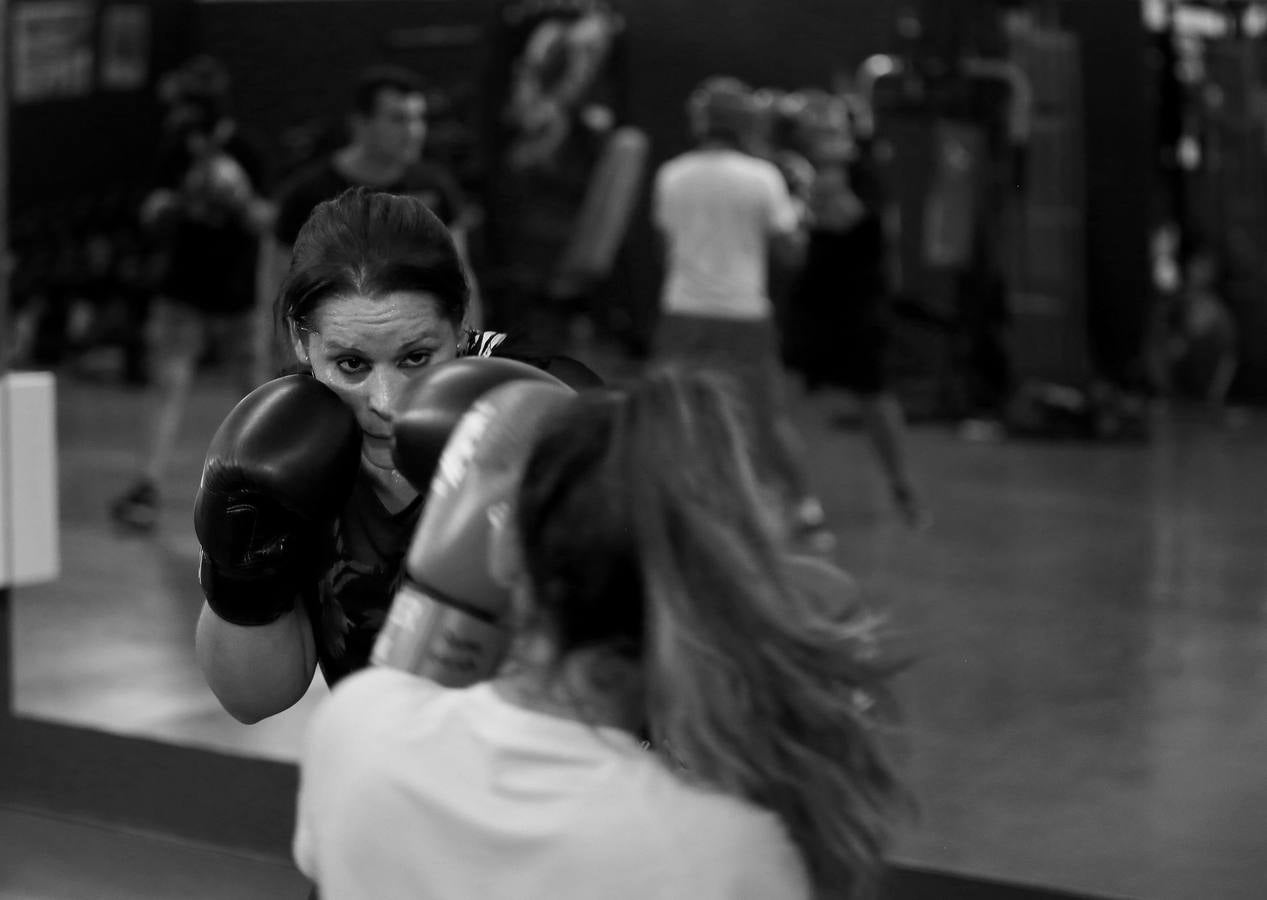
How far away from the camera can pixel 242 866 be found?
3.05 meters

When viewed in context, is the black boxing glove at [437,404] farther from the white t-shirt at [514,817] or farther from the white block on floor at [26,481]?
the white block on floor at [26,481]

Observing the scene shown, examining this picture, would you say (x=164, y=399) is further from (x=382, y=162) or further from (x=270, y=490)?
(x=270, y=490)

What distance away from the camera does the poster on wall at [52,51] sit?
38.1 feet

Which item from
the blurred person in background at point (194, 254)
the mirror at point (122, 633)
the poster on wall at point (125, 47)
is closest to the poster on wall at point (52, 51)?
the poster on wall at point (125, 47)

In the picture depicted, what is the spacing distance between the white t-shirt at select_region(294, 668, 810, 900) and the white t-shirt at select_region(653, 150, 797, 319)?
506 cm

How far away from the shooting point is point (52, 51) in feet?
38.8

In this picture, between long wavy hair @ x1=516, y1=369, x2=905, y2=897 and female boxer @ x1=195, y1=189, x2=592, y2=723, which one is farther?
female boxer @ x1=195, y1=189, x2=592, y2=723

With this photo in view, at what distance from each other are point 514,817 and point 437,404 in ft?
1.34

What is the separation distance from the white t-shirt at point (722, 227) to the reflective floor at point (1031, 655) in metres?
0.94

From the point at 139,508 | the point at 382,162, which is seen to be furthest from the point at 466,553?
the point at 139,508

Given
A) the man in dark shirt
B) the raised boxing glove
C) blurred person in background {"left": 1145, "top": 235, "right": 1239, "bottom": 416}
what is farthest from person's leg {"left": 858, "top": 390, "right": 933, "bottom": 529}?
the raised boxing glove

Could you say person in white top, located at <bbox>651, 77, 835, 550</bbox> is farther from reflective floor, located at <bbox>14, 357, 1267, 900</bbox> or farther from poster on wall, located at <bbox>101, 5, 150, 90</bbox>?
poster on wall, located at <bbox>101, 5, 150, 90</bbox>

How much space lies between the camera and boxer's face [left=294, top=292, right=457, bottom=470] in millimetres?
1577

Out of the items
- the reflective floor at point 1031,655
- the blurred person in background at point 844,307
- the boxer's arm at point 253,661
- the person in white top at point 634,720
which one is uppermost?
the person in white top at point 634,720
